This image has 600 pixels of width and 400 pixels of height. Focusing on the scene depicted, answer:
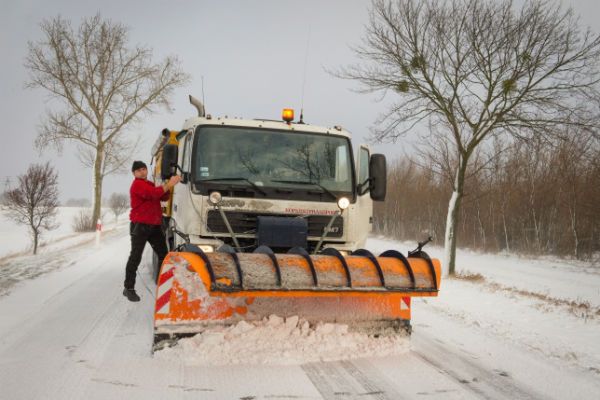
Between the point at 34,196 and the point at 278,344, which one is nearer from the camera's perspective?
the point at 278,344

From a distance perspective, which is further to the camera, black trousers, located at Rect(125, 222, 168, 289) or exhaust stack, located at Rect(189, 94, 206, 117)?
exhaust stack, located at Rect(189, 94, 206, 117)

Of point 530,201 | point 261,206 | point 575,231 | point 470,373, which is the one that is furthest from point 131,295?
point 530,201

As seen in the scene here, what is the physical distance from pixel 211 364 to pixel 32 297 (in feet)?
13.6

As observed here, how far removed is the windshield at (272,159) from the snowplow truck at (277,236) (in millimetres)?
12

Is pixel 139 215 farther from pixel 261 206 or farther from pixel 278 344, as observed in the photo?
pixel 278 344

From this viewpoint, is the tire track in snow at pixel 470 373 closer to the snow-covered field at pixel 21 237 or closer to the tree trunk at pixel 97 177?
the snow-covered field at pixel 21 237

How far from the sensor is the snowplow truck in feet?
12.7

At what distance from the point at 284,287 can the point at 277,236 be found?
1.21 m

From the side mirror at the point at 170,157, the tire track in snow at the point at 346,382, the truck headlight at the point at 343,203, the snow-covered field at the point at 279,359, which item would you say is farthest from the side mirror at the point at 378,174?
the side mirror at the point at 170,157

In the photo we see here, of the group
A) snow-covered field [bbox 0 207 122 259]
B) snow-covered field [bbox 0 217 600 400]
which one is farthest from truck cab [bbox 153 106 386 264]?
snow-covered field [bbox 0 207 122 259]

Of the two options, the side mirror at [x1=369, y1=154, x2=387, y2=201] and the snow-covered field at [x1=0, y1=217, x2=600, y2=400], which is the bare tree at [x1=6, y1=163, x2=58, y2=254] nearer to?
the snow-covered field at [x1=0, y1=217, x2=600, y2=400]

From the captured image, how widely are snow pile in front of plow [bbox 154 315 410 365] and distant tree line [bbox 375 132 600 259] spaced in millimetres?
11425

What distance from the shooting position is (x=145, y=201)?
576 cm

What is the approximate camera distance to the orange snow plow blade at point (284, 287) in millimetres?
3701
